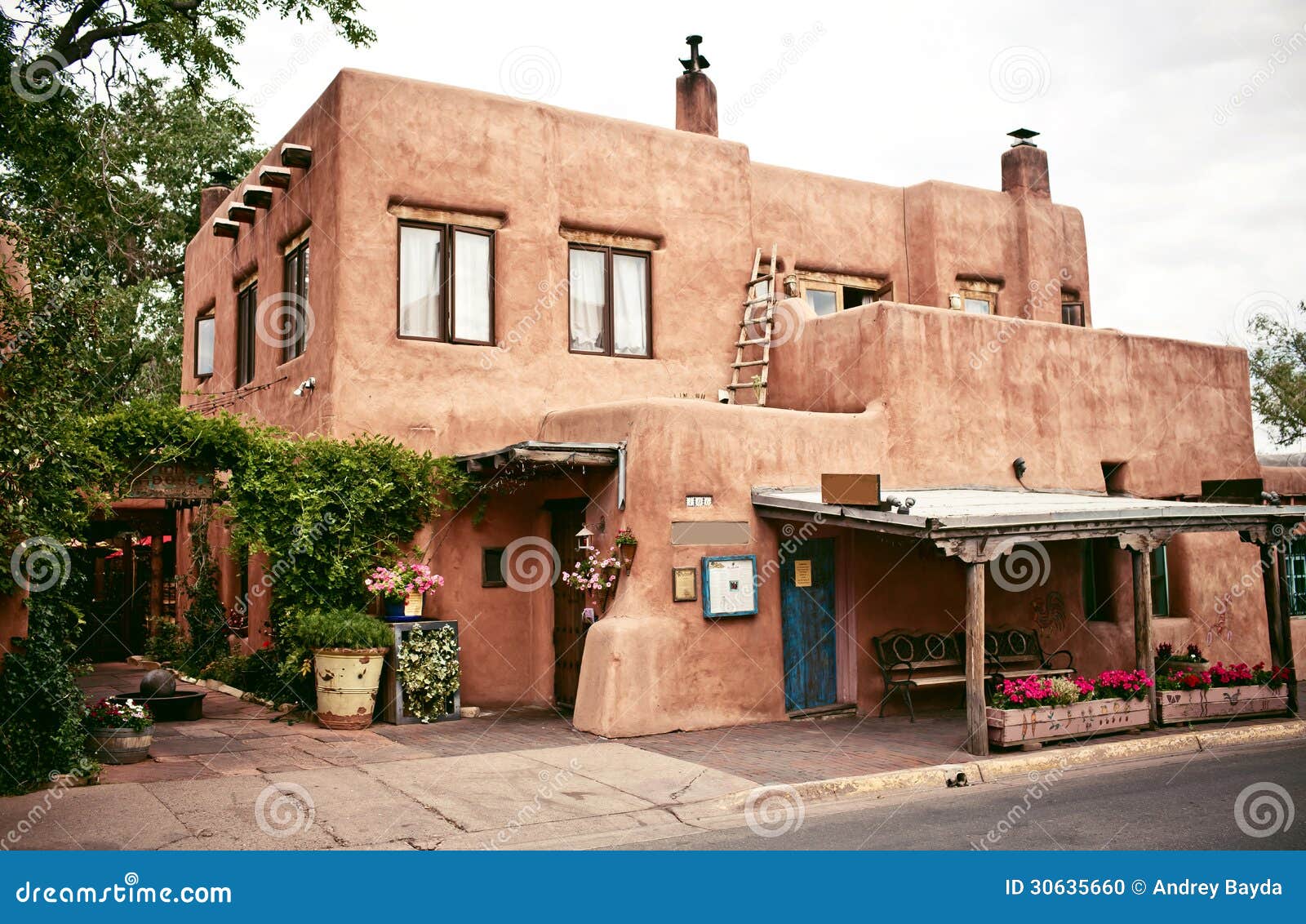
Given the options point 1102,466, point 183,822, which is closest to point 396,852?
point 183,822

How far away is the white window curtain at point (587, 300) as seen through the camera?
51.9ft

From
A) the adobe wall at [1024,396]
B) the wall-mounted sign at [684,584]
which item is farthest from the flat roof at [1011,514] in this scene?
the wall-mounted sign at [684,584]

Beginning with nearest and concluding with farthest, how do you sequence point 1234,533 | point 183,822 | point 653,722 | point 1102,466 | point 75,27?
point 183,822 < point 653,722 < point 75,27 < point 1102,466 < point 1234,533

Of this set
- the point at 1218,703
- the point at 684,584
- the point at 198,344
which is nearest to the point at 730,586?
the point at 684,584

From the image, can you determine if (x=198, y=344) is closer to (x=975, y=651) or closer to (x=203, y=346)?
(x=203, y=346)

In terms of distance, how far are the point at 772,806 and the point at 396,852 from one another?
3.24 meters

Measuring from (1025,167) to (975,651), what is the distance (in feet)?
40.5

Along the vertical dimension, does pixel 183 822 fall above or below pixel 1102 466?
below

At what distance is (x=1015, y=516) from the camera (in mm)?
11508

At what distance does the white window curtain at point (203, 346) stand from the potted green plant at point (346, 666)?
31.9 feet

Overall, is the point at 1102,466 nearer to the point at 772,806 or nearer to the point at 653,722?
the point at 653,722

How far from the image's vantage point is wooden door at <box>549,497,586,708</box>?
14102 millimetres

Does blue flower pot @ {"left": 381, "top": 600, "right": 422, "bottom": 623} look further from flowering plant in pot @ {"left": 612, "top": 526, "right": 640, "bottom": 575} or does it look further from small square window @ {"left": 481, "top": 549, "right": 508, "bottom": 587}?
flowering plant in pot @ {"left": 612, "top": 526, "right": 640, "bottom": 575}

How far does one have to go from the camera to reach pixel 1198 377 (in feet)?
59.5
